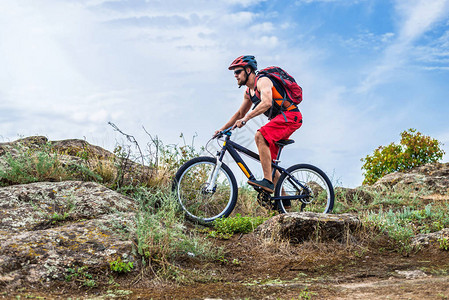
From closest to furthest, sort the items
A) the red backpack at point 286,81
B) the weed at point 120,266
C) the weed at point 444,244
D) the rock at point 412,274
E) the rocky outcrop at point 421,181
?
the weed at point 120,266, the rock at point 412,274, the weed at point 444,244, the red backpack at point 286,81, the rocky outcrop at point 421,181

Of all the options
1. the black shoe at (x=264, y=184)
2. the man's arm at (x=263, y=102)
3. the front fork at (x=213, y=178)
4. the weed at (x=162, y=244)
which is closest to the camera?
the weed at (x=162, y=244)

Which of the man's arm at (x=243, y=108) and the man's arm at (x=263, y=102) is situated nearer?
the man's arm at (x=263, y=102)

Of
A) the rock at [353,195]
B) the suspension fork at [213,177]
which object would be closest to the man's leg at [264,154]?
the suspension fork at [213,177]

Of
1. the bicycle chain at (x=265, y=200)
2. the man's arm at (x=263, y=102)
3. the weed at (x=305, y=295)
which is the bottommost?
the weed at (x=305, y=295)

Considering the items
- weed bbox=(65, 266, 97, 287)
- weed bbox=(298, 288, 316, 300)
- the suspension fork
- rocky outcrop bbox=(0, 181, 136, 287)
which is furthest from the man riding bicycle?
weed bbox=(65, 266, 97, 287)

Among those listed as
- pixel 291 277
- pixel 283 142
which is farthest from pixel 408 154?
pixel 291 277

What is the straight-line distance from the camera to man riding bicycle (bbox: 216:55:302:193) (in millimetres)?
6664

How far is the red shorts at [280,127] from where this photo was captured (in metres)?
6.80

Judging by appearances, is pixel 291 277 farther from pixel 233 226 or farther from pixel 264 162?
pixel 264 162

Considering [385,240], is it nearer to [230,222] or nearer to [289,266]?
[289,266]

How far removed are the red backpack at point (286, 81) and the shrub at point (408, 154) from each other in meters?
6.24

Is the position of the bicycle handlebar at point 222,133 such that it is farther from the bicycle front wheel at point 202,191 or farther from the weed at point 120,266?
the weed at point 120,266

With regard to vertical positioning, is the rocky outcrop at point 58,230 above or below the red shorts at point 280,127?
below

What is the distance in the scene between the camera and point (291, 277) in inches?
183
